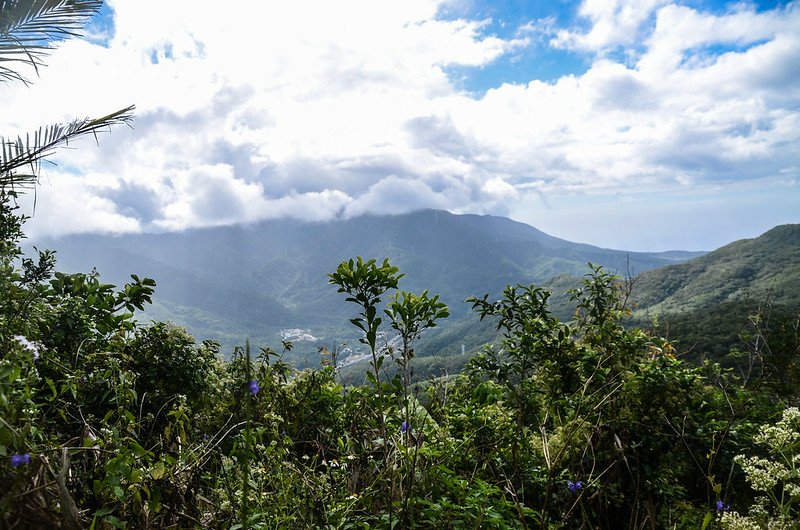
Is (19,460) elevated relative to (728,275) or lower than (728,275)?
elevated

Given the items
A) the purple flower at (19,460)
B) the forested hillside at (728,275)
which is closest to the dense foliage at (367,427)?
the purple flower at (19,460)

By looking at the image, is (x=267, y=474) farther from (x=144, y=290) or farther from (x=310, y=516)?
(x=144, y=290)

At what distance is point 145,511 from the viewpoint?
195cm

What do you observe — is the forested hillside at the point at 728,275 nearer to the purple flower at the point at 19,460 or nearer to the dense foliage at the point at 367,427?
the dense foliage at the point at 367,427

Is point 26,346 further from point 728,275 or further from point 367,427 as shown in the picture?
point 728,275

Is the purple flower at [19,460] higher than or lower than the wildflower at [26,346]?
lower

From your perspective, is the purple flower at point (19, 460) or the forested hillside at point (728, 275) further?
the forested hillside at point (728, 275)

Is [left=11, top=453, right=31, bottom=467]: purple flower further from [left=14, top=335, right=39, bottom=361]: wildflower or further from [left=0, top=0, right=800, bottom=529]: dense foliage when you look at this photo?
[left=14, top=335, right=39, bottom=361]: wildflower

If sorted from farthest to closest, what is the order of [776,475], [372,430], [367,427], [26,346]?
[367,427]
[372,430]
[26,346]
[776,475]

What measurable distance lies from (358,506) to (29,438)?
164 cm

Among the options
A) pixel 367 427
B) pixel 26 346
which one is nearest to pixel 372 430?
pixel 367 427

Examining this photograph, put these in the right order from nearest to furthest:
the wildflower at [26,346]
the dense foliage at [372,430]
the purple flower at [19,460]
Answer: the purple flower at [19,460] < the dense foliage at [372,430] < the wildflower at [26,346]

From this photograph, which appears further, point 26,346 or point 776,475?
point 26,346

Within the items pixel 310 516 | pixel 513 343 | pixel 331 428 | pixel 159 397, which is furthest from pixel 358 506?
pixel 513 343
